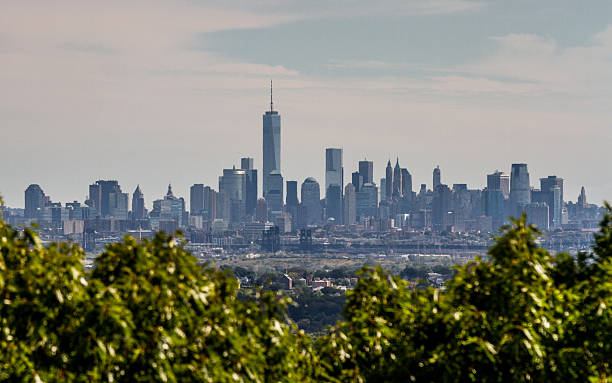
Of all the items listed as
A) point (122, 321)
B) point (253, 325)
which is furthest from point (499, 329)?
point (122, 321)

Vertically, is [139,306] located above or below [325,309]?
above

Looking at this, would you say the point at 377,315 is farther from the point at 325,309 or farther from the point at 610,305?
the point at 325,309

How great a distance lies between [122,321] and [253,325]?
2.09 meters

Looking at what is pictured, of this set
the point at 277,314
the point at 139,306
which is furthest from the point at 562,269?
the point at 139,306

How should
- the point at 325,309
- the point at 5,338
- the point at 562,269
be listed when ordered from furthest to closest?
the point at 325,309
the point at 562,269
the point at 5,338

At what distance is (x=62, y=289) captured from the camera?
12945 millimetres

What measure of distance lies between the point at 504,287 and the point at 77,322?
5.16 metres

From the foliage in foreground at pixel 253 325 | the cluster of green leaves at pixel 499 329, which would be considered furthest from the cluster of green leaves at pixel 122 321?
the cluster of green leaves at pixel 499 329

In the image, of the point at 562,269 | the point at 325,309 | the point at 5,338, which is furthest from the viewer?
the point at 325,309

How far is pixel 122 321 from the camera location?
488 inches

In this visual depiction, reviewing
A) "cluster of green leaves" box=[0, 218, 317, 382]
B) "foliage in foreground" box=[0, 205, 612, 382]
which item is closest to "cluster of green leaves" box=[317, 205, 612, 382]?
"foliage in foreground" box=[0, 205, 612, 382]

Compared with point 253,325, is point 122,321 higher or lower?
higher

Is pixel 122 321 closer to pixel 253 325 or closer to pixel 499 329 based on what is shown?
pixel 253 325

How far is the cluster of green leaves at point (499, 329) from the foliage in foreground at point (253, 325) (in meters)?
0.02
